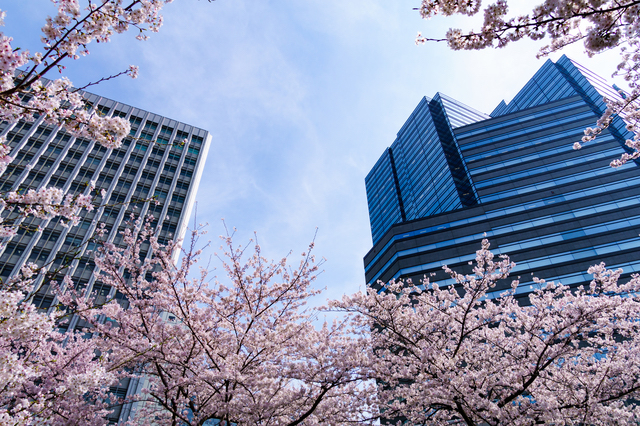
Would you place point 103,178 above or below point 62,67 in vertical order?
above

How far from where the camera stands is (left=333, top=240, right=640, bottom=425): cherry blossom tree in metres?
8.89

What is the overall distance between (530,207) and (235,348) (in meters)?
55.6

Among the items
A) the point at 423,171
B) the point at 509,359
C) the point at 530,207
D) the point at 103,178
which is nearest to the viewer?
the point at 509,359

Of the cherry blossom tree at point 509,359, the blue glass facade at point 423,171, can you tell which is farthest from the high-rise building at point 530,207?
the cherry blossom tree at point 509,359

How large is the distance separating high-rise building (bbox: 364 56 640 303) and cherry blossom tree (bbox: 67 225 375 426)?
86.8ft

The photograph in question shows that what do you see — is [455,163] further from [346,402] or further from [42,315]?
[42,315]

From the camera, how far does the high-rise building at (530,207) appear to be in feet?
144

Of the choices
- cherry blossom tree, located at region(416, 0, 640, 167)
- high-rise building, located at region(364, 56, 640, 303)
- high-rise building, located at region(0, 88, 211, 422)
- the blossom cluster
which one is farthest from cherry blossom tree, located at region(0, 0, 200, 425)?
high-rise building, located at region(0, 88, 211, 422)

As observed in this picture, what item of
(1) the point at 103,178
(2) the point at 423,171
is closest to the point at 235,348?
(1) the point at 103,178

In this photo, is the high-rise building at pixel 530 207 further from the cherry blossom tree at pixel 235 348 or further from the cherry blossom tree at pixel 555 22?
the cherry blossom tree at pixel 555 22

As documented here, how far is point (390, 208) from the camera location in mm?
97938

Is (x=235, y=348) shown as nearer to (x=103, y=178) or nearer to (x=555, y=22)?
(x=555, y=22)

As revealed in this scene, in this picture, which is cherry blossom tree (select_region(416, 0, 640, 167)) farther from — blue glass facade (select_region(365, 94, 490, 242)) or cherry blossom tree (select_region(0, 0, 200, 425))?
blue glass facade (select_region(365, 94, 490, 242))

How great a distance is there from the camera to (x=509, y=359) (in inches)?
423
